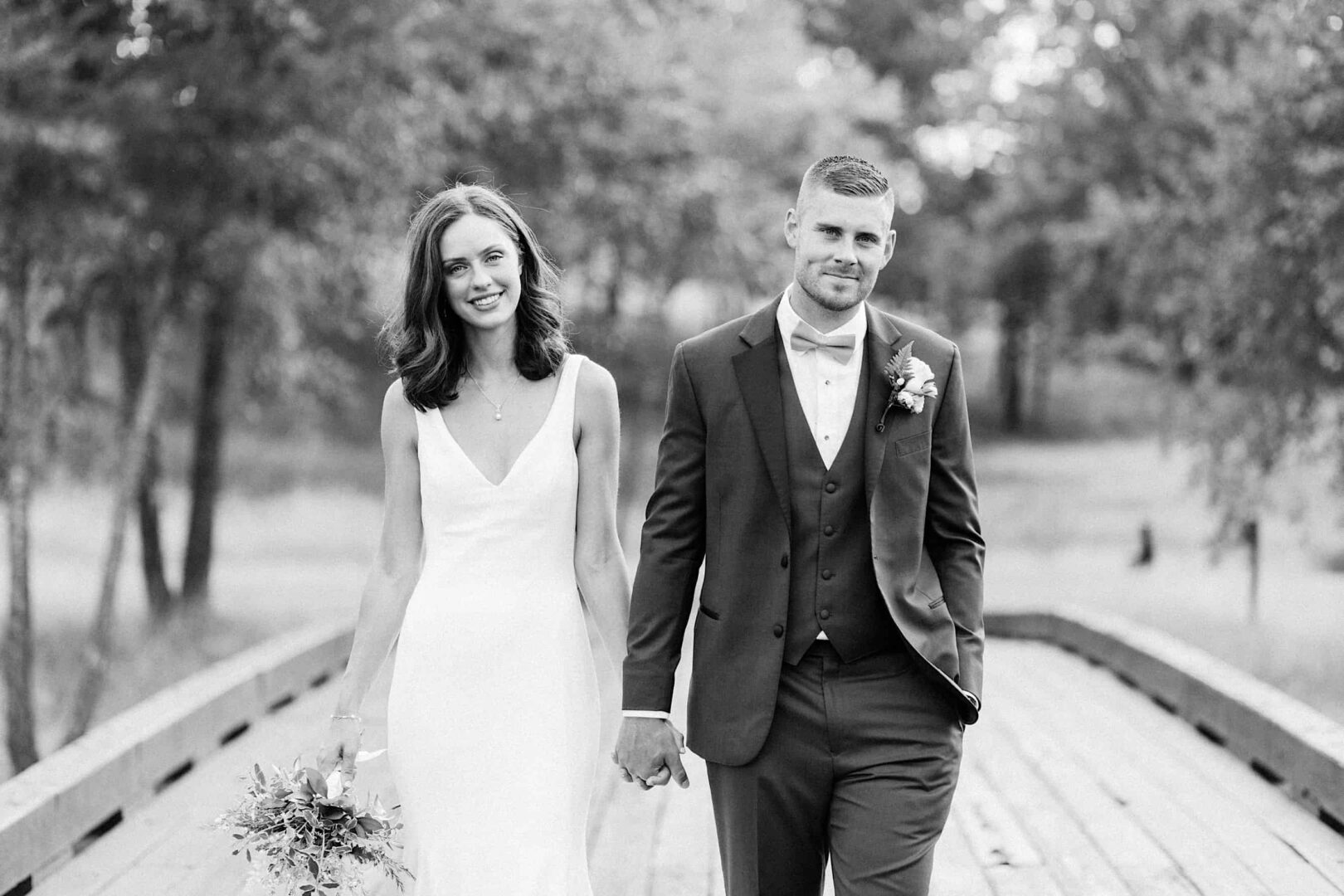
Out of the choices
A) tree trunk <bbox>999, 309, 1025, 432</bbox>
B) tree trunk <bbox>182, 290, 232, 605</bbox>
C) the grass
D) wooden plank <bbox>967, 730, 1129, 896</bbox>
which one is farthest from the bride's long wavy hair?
tree trunk <bbox>999, 309, 1025, 432</bbox>

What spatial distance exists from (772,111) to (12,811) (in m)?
20.1

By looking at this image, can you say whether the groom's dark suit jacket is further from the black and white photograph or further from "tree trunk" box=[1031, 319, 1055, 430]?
"tree trunk" box=[1031, 319, 1055, 430]

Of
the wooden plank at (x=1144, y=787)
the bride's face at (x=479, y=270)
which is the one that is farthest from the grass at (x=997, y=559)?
the bride's face at (x=479, y=270)

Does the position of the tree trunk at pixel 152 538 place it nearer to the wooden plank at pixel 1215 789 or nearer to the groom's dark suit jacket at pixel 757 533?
the wooden plank at pixel 1215 789

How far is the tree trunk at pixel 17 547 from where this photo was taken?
8484mm

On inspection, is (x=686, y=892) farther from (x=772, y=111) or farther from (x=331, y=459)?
(x=331, y=459)

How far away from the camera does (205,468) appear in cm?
1350

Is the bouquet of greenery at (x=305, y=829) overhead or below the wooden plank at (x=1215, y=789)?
overhead

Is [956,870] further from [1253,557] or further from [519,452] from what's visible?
[1253,557]

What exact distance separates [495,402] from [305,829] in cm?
107

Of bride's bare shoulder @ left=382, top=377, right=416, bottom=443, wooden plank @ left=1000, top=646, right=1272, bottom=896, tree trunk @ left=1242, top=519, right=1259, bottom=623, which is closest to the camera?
bride's bare shoulder @ left=382, top=377, right=416, bottom=443

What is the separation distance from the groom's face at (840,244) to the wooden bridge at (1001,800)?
240 cm

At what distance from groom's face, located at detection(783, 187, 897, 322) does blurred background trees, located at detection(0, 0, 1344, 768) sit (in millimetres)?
916

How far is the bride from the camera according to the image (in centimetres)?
367
